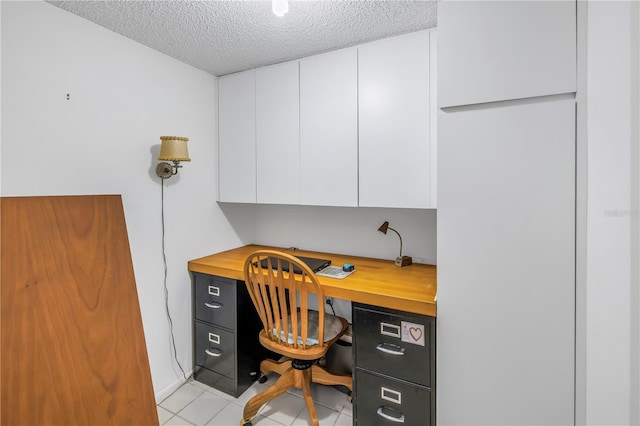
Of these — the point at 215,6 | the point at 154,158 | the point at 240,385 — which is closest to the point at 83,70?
the point at 154,158

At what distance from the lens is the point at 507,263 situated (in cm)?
128

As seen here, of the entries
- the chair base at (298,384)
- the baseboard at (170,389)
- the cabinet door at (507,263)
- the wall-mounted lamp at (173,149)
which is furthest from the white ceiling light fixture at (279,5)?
the baseboard at (170,389)

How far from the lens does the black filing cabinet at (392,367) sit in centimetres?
146

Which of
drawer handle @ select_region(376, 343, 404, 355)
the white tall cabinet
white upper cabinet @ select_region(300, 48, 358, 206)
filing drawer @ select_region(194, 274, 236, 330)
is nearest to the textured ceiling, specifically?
white upper cabinet @ select_region(300, 48, 358, 206)

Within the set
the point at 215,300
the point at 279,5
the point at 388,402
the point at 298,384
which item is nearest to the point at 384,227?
the point at 388,402

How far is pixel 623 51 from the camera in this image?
101cm

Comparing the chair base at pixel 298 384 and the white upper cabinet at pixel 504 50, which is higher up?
the white upper cabinet at pixel 504 50

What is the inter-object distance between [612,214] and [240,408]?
220 centimetres

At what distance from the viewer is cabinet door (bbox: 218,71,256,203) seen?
2.31m

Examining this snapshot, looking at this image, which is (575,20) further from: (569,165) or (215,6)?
(215,6)

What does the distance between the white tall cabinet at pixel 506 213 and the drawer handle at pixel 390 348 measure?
0.60ft

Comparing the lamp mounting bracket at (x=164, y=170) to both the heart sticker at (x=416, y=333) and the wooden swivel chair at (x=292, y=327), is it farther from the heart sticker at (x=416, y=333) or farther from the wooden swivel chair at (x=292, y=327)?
the heart sticker at (x=416, y=333)

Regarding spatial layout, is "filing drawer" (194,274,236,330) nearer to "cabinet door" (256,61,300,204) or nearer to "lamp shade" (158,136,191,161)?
"cabinet door" (256,61,300,204)

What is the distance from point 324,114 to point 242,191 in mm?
863
